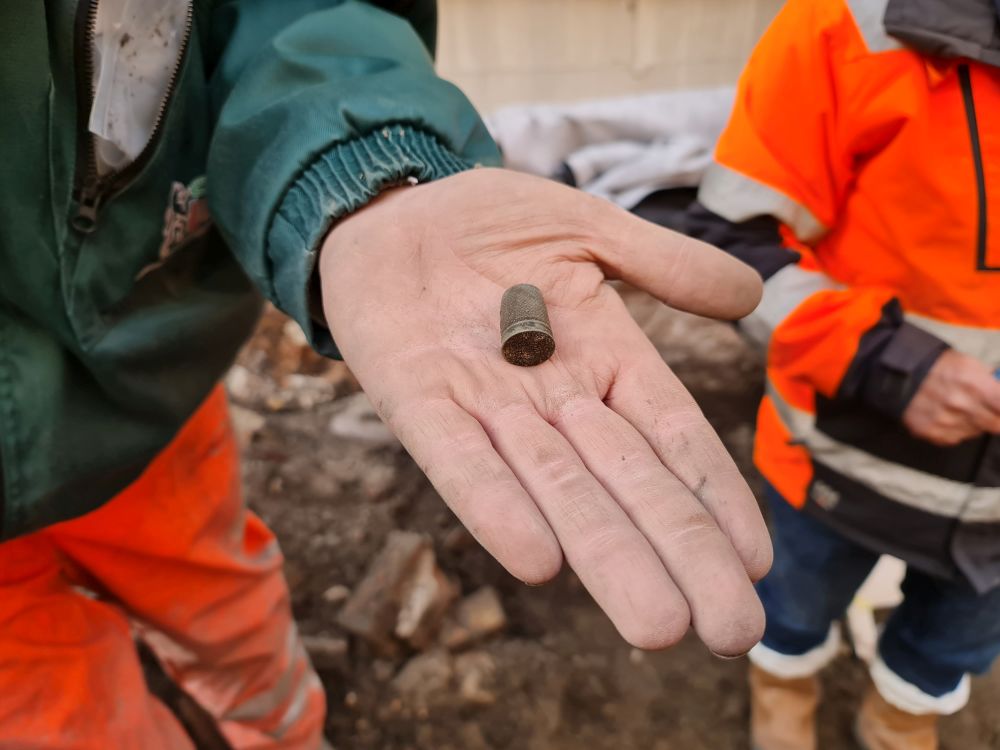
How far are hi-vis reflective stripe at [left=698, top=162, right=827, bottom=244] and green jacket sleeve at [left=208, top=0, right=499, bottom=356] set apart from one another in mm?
→ 651

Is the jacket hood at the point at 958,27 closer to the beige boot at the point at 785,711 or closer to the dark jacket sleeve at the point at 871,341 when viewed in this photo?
the dark jacket sleeve at the point at 871,341

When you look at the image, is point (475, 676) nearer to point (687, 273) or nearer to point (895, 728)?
point (895, 728)

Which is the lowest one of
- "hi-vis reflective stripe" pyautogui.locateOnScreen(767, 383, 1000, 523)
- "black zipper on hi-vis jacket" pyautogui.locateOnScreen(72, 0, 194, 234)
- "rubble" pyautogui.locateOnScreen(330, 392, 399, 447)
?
"rubble" pyautogui.locateOnScreen(330, 392, 399, 447)

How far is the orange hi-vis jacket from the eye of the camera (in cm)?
157

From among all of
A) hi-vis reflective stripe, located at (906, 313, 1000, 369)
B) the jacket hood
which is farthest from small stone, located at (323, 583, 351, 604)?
the jacket hood

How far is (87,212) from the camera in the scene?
132 cm

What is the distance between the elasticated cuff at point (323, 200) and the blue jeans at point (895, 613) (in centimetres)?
147

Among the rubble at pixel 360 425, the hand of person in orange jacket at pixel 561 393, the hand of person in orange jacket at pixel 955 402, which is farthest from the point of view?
the rubble at pixel 360 425

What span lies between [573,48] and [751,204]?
3.09 m

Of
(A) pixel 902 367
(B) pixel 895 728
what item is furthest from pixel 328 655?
(A) pixel 902 367

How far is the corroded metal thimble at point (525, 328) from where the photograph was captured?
129cm

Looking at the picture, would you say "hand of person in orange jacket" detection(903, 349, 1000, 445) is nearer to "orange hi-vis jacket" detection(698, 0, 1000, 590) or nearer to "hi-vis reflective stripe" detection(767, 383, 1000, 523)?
"orange hi-vis jacket" detection(698, 0, 1000, 590)

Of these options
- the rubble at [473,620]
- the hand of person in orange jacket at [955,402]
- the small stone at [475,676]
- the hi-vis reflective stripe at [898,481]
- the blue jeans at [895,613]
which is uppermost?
the hand of person in orange jacket at [955,402]

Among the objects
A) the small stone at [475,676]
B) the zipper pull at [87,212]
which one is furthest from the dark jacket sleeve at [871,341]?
the small stone at [475,676]
